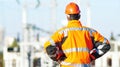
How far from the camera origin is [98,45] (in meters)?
7.27

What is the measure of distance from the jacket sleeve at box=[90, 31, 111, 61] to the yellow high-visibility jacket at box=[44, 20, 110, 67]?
0.05 metres

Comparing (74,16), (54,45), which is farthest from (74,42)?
(74,16)

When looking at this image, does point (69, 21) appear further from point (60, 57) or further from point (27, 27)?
point (27, 27)

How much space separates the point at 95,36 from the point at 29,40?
27.6 meters

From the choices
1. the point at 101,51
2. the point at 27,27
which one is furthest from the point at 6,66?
the point at 27,27

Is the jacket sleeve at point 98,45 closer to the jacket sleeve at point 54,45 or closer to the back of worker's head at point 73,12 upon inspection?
the back of worker's head at point 73,12

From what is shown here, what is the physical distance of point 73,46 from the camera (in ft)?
22.9

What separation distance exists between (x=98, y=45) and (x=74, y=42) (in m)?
0.42

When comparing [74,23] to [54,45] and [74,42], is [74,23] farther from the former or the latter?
[54,45]

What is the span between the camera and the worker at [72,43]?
23.0ft

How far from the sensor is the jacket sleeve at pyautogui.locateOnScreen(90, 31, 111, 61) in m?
7.23

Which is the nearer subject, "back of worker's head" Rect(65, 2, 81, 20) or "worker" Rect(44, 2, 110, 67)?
"worker" Rect(44, 2, 110, 67)

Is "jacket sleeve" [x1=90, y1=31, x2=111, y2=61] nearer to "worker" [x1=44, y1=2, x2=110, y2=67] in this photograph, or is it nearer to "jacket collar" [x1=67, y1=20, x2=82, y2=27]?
"worker" [x1=44, y1=2, x2=110, y2=67]

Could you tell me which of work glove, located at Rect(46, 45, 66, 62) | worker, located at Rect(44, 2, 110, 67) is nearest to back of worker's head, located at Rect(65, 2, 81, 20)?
worker, located at Rect(44, 2, 110, 67)
